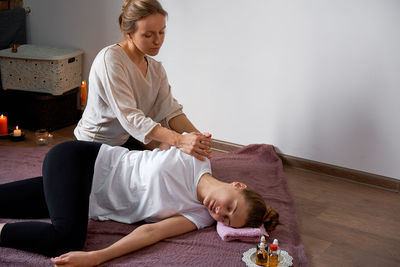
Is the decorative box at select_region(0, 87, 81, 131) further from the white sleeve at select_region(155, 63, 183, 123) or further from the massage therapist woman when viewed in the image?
the white sleeve at select_region(155, 63, 183, 123)

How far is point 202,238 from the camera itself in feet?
7.03

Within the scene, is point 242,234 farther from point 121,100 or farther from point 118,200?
point 121,100

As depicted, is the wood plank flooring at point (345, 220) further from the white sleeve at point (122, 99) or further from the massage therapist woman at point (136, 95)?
the white sleeve at point (122, 99)

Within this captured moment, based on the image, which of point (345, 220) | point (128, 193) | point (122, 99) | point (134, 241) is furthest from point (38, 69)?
point (345, 220)

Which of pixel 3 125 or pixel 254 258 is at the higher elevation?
pixel 254 258

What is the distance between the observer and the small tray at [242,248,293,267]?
77.6 inches

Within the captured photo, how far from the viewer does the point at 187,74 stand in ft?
11.4

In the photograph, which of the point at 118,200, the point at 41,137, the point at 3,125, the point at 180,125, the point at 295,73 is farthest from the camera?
the point at 3,125

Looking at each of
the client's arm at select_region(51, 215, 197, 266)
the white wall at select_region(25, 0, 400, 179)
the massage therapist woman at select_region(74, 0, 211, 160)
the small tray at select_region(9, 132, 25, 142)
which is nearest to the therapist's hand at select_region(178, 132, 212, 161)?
the massage therapist woman at select_region(74, 0, 211, 160)

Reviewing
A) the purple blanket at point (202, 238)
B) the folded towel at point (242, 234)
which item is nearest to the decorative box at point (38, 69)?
the purple blanket at point (202, 238)

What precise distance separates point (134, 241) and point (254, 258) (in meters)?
0.46

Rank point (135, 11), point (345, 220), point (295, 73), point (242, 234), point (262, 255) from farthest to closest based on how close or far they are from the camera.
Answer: point (295, 73) → point (345, 220) → point (135, 11) → point (242, 234) → point (262, 255)

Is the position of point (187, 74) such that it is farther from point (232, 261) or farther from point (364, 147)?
point (232, 261)

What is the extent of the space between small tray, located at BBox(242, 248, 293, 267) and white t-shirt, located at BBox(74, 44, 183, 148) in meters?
0.68
